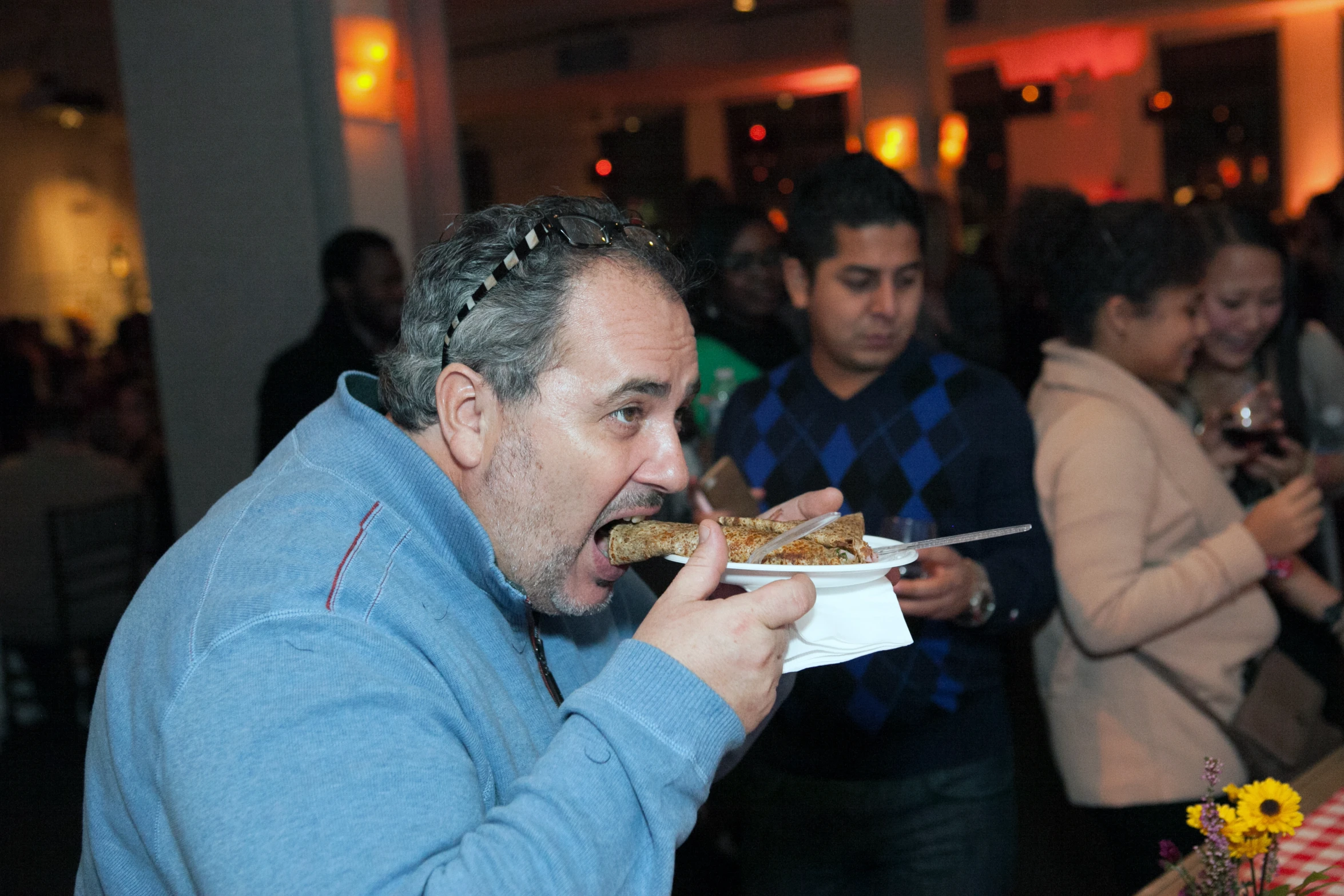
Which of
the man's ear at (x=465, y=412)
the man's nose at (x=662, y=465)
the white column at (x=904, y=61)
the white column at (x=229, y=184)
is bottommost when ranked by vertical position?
the man's nose at (x=662, y=465)

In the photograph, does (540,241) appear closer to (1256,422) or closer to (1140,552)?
(1140,552)

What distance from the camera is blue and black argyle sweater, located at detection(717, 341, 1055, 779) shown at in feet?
6.34

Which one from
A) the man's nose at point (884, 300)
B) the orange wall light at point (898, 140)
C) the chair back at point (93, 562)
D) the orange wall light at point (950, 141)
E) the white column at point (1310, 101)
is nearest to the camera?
the man's nose at point (884, 300)

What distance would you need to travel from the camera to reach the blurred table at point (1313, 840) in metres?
1.42

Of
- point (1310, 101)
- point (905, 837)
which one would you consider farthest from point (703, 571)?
point (1310, 101)

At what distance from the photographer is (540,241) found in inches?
45.3

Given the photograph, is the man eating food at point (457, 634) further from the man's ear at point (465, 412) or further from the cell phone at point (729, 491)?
the cell phone at point (729, 491)

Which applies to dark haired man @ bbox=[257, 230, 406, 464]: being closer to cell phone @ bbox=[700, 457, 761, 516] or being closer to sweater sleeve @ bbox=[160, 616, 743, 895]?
cell phone @ bbox=[700, 457, 761, 516]

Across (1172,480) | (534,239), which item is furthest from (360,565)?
(1172,480)

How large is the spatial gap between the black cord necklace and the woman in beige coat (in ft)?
3.60

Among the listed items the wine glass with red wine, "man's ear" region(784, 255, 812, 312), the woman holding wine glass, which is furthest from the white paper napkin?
the wine glass with red wine

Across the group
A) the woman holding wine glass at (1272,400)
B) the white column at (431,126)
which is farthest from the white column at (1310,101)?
the woman holding wine glass at (1272,400)

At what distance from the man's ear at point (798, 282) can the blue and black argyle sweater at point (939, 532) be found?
0.74 feet

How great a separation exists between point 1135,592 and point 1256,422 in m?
0.71
